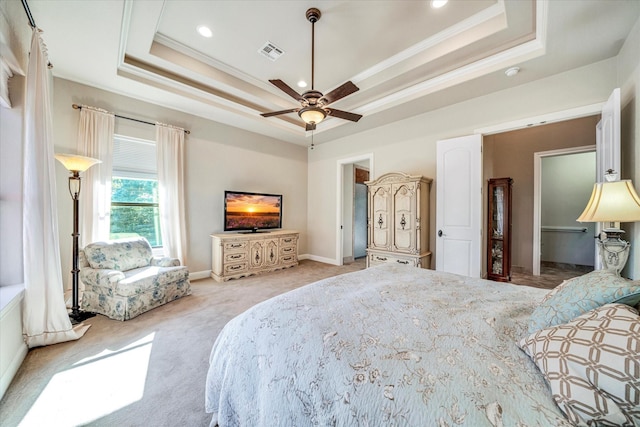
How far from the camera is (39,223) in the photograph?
2020 millimetres

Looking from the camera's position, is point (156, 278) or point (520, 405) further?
point (156, 278)

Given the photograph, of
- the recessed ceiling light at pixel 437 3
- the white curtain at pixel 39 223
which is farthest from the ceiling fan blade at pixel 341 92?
the white curtain at pixel 39 223

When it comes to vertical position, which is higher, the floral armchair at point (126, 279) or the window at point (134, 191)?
the window at point (134, 191)

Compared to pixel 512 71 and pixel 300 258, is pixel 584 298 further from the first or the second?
pixel 300 258

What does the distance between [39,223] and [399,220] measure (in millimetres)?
4038

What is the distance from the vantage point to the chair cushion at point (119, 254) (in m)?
2.83

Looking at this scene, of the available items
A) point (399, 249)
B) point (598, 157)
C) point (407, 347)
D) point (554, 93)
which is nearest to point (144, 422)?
point (407, 347)

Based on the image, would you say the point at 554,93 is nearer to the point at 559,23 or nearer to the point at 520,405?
the point at 559,23

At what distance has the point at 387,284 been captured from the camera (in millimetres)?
1633

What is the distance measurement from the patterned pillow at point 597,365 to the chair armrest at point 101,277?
139 inches

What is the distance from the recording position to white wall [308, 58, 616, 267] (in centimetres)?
263

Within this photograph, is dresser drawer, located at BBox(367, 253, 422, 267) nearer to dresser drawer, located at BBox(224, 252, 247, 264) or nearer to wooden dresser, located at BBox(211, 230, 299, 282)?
wooden dresser, located at BBox(211, 230, 299, 282)

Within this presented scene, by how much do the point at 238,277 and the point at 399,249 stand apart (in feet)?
9.12

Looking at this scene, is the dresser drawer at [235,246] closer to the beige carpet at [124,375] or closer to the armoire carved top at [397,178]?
the beige carpet at [124,375]
